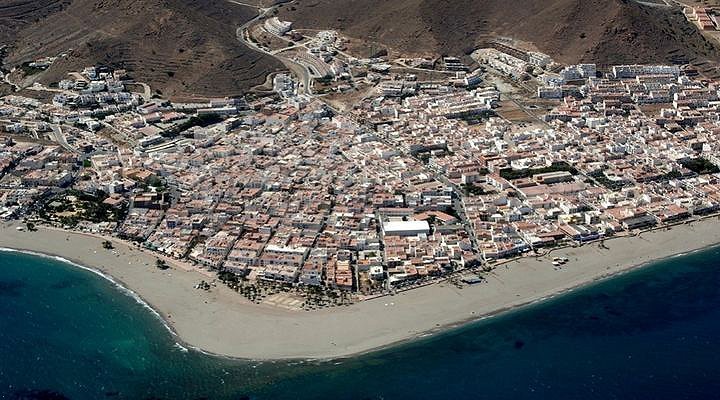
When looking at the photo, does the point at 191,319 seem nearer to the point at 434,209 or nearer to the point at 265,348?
the point at 265,348

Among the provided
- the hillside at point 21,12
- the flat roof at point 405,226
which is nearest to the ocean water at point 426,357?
the flat roof at point 405,226

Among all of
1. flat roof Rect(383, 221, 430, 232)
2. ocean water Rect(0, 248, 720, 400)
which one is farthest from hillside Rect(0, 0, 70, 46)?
flat roof Rect(383, 221, 430, 232)

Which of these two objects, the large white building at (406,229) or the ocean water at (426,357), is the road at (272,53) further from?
the ocean water at (426,357)

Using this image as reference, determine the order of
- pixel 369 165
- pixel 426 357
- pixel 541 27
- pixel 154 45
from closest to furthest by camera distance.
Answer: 1. pixel 426 357
2. pixel 369 165
3. pixel 154 45
4. pixel 541 27

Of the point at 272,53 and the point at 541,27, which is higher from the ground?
the point at 541,27

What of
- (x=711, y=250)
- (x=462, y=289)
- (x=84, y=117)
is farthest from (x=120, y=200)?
(x=711, y=250)

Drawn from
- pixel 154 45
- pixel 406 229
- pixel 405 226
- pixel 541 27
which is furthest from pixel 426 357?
pixel 541 27

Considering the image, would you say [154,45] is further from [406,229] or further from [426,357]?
[426,357]
